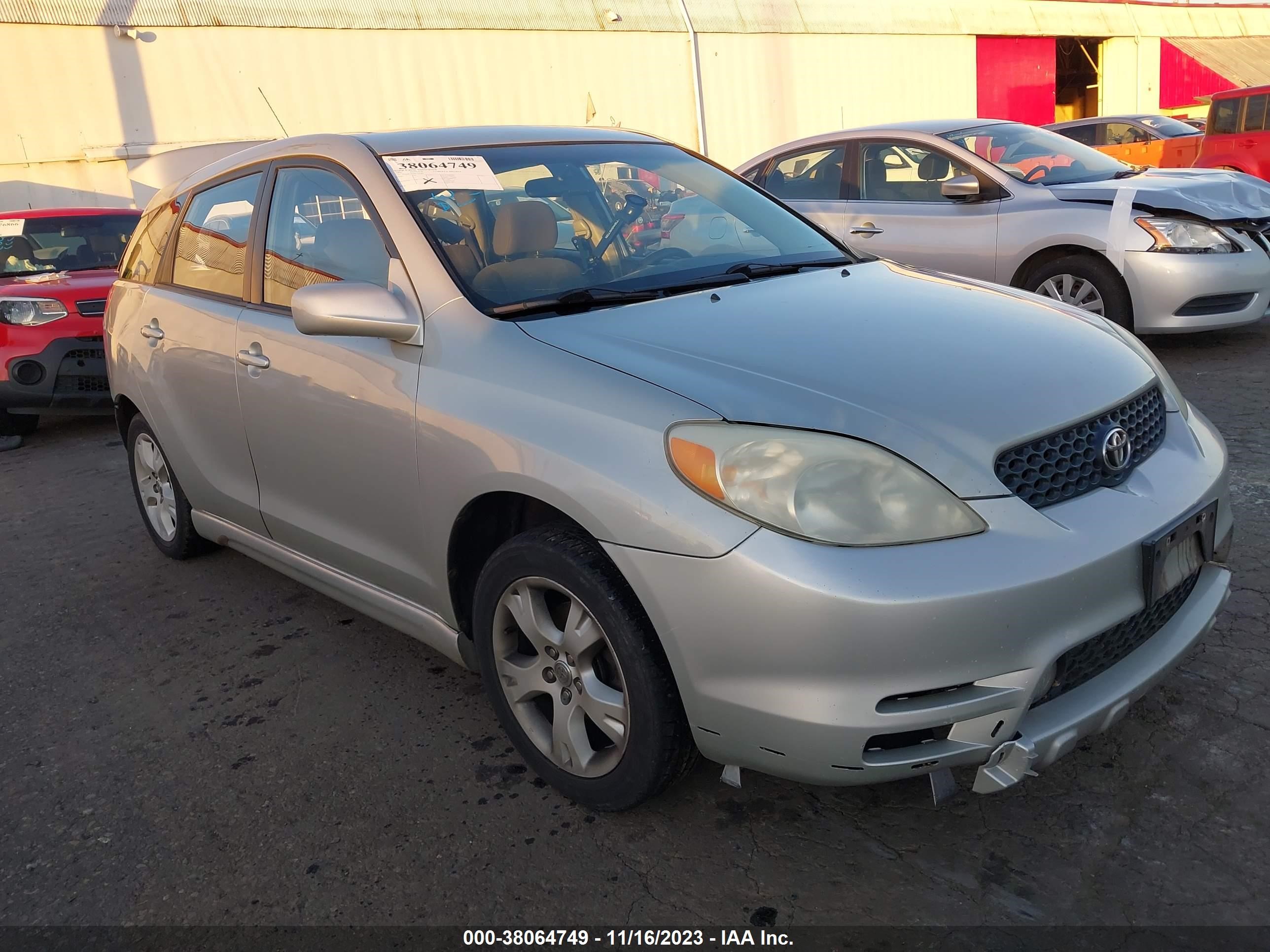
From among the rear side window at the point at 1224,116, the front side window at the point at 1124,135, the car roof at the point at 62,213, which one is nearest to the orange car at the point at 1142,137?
the front side window at the point at 1124,135

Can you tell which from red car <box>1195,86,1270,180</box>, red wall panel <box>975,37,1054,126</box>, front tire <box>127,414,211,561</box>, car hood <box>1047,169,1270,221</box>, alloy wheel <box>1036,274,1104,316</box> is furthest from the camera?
red wall panel <box>975,37,1054,126</box>

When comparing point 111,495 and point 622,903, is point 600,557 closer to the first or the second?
point 622,903

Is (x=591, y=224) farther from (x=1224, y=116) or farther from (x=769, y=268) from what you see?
(x=1224, y=116)

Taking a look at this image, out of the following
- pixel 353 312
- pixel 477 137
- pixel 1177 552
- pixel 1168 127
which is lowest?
pixel 1177 552

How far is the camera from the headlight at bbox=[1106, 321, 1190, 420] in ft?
9.12

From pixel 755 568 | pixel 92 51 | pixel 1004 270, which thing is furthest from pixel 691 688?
pixel 92 51

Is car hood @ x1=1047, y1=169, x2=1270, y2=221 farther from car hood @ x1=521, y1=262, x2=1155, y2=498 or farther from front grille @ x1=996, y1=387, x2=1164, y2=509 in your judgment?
front grille @ x1=996, y1=387, x2=1164, y2=509

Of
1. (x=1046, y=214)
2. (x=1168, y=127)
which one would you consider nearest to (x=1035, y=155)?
(x=1046, y=214)

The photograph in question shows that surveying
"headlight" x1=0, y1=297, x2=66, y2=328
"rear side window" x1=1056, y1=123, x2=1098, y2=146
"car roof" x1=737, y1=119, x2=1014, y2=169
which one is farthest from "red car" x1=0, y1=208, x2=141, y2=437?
"rear side window" x1=1056, y1=123, x2=1098, y2=146

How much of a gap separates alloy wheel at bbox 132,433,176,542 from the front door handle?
1165 millimetres

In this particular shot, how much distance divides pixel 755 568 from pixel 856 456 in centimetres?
31

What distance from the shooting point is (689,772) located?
8.56 ft

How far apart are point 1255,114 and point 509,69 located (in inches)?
495

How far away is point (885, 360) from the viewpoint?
2.48 metres
